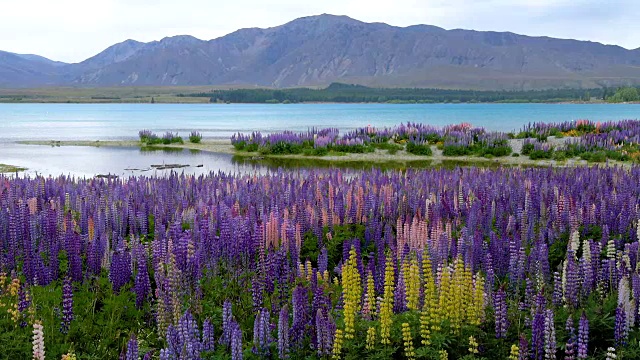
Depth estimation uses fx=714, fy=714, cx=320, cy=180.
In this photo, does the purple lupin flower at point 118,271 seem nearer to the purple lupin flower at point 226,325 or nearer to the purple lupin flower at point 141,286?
the purple lupin flower at point 141,286

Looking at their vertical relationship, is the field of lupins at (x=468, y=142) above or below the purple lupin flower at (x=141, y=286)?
below

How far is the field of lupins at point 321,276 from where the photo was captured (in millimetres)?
7145

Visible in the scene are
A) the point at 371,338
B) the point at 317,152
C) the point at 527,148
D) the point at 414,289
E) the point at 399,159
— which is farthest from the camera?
the point at 317,152

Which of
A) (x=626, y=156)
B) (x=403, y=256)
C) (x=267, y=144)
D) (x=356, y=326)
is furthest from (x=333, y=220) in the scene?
(x=267, y=144)

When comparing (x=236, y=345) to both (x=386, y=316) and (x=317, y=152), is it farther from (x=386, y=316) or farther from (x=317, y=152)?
(x=317, y=152)

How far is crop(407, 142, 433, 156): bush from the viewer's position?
131 feet

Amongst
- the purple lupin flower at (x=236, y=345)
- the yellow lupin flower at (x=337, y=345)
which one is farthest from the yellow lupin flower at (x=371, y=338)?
the purple lupin flower at (x=236, y=345)

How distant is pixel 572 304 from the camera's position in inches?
310

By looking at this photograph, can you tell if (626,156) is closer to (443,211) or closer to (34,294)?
(443,211)

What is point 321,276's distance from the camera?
372 inches

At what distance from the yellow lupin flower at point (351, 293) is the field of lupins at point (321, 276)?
29mm

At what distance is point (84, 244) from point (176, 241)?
1.66 metres

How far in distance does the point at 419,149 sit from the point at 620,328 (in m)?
33.6

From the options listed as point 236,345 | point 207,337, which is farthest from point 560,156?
point 236,345
